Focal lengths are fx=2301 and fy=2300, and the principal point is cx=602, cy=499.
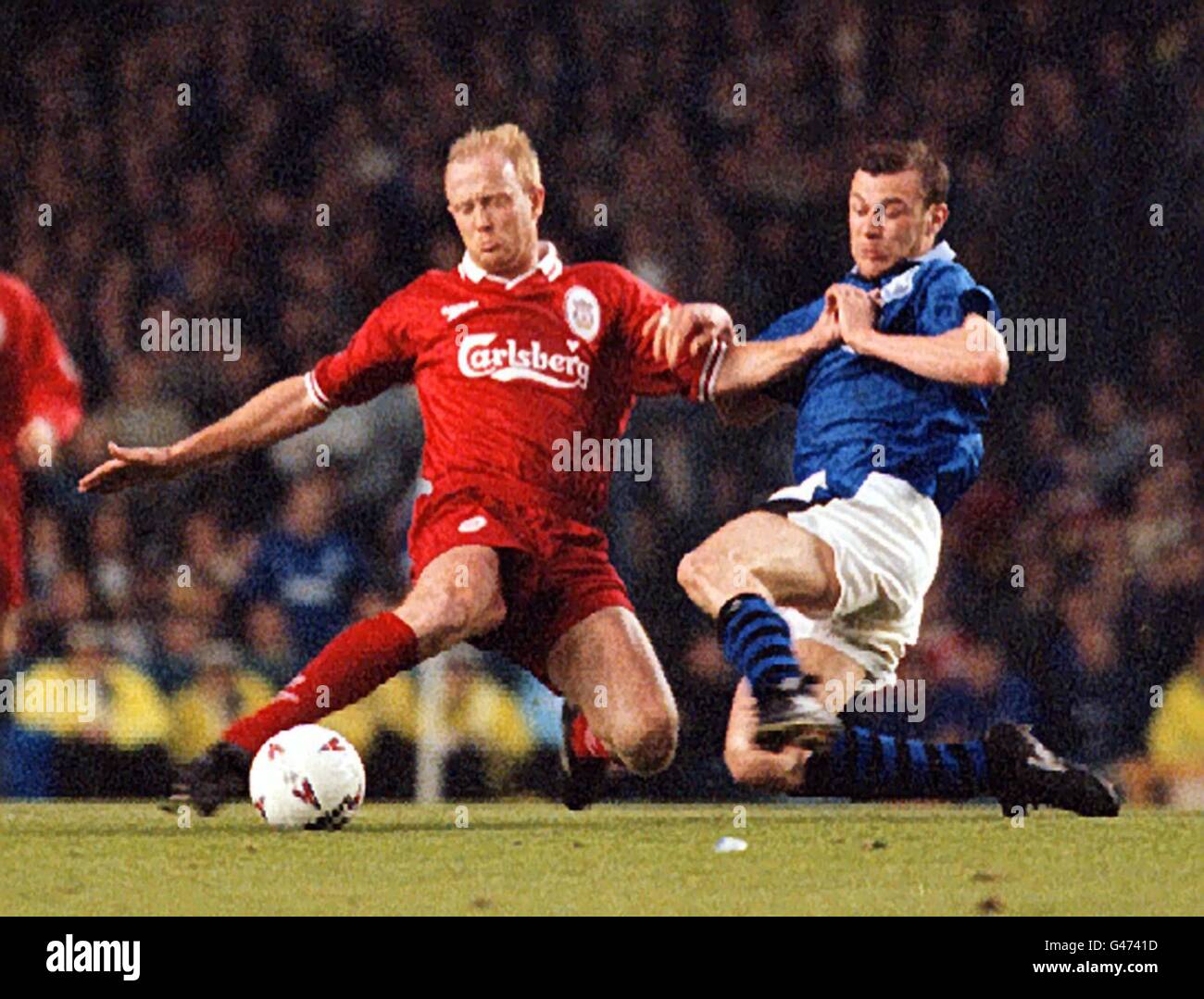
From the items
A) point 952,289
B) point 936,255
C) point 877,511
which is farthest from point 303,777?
point 936,255

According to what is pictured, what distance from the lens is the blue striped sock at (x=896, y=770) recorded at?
21.4 feet

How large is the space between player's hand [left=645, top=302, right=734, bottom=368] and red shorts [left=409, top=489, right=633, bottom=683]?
23.6 inches

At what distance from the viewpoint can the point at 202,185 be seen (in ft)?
33.0

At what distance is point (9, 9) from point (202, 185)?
4.20ft

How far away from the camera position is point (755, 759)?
21.9 feet

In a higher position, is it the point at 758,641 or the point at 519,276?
the point at 519,276

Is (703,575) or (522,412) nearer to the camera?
(703,575)

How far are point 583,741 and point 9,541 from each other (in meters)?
2.02

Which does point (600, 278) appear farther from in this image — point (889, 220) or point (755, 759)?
point (755, 759)

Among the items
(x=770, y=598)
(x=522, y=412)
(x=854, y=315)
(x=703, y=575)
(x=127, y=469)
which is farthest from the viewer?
(x=522, y=412)

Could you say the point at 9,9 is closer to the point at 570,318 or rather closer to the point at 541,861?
the point at 570,318
